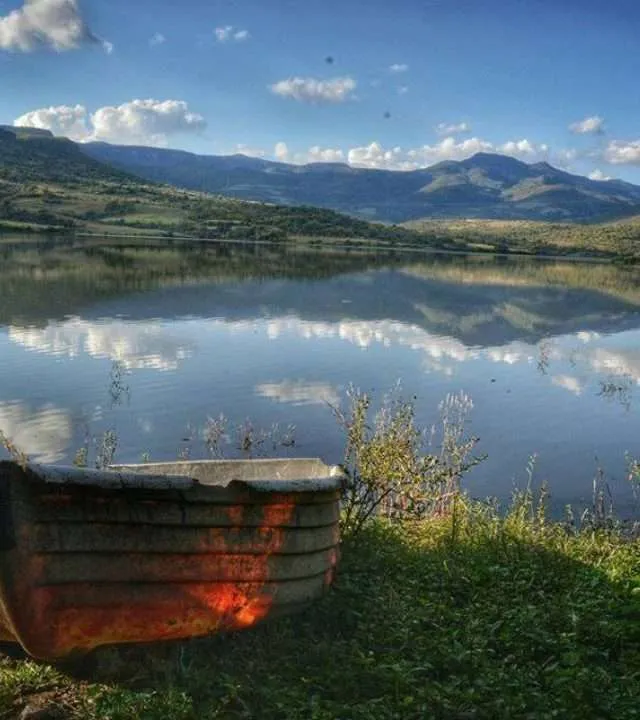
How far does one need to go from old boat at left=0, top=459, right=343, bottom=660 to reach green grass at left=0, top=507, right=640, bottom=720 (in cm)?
32

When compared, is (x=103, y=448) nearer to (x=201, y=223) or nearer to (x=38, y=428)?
(x=38, y=428)

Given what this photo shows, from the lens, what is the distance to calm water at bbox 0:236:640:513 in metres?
18.0

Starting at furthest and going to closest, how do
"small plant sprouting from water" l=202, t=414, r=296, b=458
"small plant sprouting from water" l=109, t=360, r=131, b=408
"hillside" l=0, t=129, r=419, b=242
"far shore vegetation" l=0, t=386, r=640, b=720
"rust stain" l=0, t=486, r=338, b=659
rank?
"hillside" l=0, t=129, r=419, b=242 → "small plant sprouting from water" l=109, t=360, r=131, b=408 → "small plant sprouting from water" l=202, t=414, r=296, b=458 → "far shore vegetation" l=0, t=386, r=640, b=720 → "rust stain" l=0, t=486, r=338, b=659

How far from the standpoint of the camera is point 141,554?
6.40 meters

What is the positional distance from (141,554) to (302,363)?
21.5 m

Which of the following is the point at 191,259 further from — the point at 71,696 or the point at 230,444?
the point at 71,696

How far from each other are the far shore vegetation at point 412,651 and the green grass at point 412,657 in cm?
1

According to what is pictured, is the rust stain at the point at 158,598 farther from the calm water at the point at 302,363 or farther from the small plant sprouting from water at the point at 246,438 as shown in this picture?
the small plant sprouting from water at the point at 246,438

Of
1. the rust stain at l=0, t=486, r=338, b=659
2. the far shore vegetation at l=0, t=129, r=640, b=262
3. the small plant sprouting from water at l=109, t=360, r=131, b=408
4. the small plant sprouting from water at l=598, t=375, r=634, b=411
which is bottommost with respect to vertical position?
the small plant sprouting from water at l=598, t=375, r=634, b=411

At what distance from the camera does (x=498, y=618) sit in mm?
8180

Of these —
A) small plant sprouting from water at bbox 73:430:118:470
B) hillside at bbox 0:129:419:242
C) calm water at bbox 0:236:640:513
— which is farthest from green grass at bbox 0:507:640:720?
hillside at bbox 0:129:419:242

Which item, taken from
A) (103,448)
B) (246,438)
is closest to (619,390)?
(246,438)

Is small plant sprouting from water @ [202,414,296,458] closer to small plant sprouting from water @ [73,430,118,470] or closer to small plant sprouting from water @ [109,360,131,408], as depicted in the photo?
small plant sprouting from water @ [73,430,118,470]

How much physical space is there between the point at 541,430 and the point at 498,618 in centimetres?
1291
